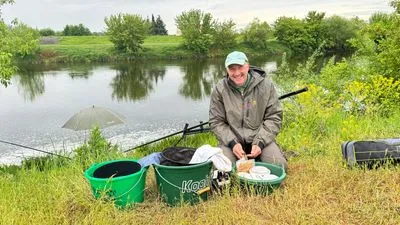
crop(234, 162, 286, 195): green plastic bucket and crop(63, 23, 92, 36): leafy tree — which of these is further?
crop(63, 23, 92, 36): leafy tree

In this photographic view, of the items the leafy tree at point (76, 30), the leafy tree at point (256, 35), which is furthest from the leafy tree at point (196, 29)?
the leafy tree at point (76, 30)

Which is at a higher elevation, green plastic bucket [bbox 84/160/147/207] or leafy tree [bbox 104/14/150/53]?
leafy tree [bbox 104/14/150/53]

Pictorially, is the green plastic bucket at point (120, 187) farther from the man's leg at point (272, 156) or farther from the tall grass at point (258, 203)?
the man's leg at point (272, 156)

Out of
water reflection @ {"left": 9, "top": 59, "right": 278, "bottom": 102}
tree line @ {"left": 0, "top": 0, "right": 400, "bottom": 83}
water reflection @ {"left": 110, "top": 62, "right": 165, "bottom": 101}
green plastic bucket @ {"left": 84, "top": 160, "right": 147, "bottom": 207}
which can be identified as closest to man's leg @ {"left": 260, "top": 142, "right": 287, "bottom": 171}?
green plastic bucket @ {"left": 84, "top": 160, "right": 147, "bottom": 207}

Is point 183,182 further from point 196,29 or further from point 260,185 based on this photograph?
point 196,29

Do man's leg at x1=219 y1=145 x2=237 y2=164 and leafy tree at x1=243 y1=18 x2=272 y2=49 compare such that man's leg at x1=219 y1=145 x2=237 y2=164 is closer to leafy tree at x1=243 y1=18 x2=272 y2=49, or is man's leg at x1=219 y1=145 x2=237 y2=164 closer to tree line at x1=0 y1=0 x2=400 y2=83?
tree line at x1=0 y1=0 x2=400 y2=83

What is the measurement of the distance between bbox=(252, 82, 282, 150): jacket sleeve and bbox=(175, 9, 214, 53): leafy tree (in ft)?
126

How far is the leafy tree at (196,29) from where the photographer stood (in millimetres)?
41000

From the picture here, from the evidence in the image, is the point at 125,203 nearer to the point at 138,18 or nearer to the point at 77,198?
the point at 77,198

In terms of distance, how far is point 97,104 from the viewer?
51.1 ft

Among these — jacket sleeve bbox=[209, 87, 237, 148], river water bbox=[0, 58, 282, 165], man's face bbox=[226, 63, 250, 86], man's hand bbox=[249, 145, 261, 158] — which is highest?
man's face bbox=[226, 63, 250, 86]

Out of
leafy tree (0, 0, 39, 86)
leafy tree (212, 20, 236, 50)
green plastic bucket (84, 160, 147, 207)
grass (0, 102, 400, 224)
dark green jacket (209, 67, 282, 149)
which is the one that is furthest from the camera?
leafy tree (212, 20, 236, 50)

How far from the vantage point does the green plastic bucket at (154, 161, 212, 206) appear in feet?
7.57

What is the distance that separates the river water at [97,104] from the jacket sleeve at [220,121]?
4499 mm
